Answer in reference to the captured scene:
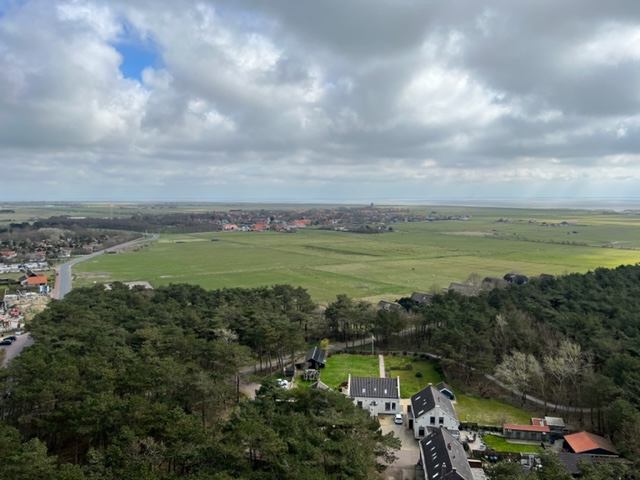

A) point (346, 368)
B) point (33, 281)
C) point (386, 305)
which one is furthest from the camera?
point (33, 281)

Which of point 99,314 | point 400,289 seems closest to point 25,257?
point 99,314

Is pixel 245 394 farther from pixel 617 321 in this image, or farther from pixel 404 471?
pixel 617 321

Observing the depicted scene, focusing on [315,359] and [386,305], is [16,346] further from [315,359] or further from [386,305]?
[386,305]

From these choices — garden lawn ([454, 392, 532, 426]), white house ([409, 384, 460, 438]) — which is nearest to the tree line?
white house ([409, 384, 460, 438])

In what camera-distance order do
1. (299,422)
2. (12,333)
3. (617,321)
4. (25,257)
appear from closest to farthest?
(299,422), (617,321), (12,333), (25,257)

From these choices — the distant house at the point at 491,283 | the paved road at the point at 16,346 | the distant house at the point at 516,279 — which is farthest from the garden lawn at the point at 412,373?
the distant house at the point at 516,279

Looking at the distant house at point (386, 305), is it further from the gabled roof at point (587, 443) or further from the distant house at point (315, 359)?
the gabled roof at point (587, 443)

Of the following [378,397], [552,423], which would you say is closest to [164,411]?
[378,397]
